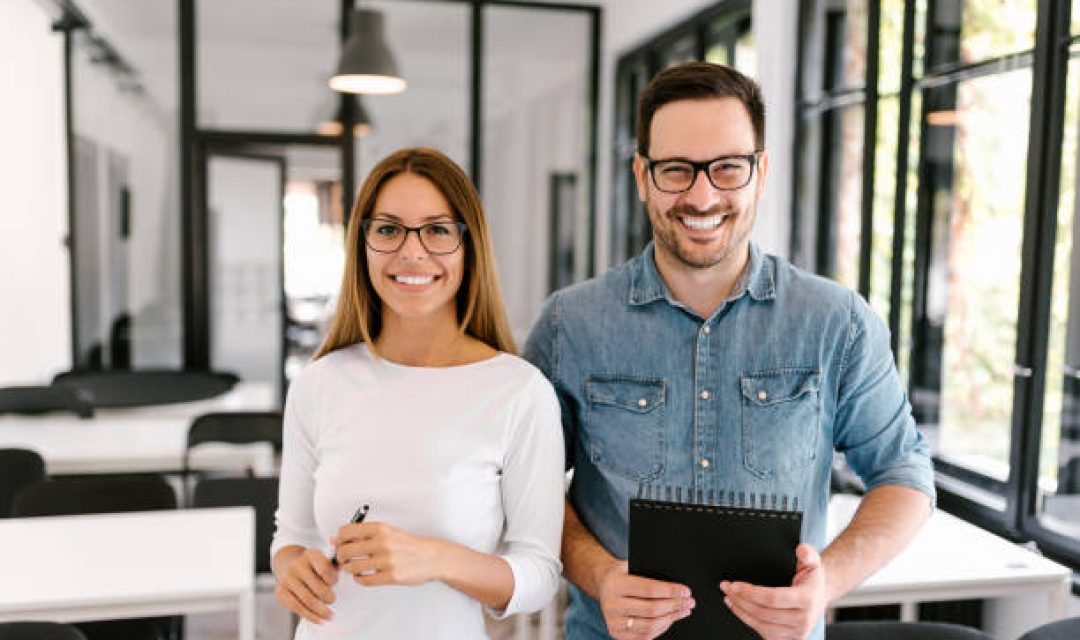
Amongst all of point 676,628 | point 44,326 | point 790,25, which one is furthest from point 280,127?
point 676,628

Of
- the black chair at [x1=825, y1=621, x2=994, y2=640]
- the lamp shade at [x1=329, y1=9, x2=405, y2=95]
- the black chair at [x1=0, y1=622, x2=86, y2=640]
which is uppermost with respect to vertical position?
the lamp shade at [x1=329, y1=9, x2=405, y2=95]

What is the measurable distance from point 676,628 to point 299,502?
0.65m

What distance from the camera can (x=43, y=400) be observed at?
4.67 meters

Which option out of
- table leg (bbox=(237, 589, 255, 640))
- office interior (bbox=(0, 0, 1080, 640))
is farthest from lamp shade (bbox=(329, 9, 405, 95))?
table leg (bbox=(237, 589, 255, 640))

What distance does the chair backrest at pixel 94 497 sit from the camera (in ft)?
9.67

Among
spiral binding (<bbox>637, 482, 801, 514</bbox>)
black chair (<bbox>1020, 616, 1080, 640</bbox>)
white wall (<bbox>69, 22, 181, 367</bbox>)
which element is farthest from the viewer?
white wall (<bbox>69, 22, 181, 367</bbox>)

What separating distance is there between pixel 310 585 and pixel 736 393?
686 mm

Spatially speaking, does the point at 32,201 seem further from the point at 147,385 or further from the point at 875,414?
Result: the point at 875,414

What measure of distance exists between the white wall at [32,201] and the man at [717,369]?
494 cm

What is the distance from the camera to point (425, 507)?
4.76 feet

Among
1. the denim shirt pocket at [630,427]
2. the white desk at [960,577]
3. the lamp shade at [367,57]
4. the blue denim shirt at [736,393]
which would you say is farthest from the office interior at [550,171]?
the denim shirt pocket at [630,427]

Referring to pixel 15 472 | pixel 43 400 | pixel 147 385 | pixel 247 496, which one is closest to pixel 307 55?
pixel 147 385

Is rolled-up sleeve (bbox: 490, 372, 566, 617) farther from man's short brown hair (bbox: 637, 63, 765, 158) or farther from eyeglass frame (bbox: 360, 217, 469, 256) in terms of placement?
man's short brown hair (bbox: 637, 63, 765, 158)

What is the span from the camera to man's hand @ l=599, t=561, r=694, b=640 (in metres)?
1.21
